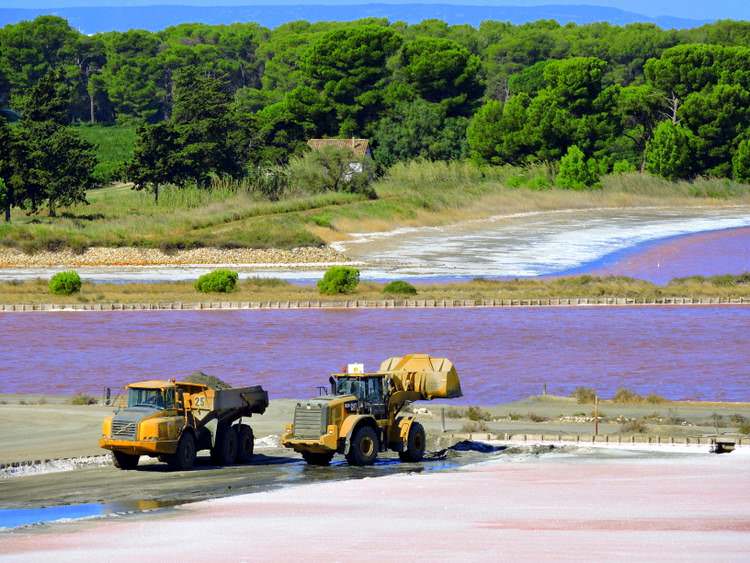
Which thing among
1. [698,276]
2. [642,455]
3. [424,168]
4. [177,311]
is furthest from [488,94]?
[642,455]

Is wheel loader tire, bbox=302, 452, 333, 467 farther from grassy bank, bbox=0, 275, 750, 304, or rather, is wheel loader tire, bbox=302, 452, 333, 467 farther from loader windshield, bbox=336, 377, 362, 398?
grassy bank, bbox=0, 275, 750, 304

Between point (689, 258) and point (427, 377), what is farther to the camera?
point (689, 258)

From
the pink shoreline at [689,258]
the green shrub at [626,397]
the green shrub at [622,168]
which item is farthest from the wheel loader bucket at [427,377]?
the green shrub at [622,168]

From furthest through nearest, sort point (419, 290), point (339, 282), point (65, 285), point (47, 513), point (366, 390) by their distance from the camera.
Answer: point (419, 290), point (65, 285), point (339, 282), point (366, 390), point (47, 513)

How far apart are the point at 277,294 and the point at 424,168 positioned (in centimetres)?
5894

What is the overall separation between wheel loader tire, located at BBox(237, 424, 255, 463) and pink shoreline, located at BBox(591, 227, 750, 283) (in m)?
49.0

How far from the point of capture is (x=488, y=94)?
183m

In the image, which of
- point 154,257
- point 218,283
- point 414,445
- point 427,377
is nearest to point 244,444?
point 414,445

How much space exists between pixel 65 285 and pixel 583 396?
32832 millimetres

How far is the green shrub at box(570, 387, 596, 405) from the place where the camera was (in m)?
35.2

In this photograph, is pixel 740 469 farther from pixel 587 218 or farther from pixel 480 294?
pixel 587 218

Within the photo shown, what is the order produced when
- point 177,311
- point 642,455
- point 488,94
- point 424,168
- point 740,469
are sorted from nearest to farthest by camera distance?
point 740,469, point 642,455, point 177,311, point 424,168, point 488,94

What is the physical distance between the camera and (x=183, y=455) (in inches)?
1011

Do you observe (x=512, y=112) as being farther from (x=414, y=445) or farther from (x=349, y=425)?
(x=349, y=425)
